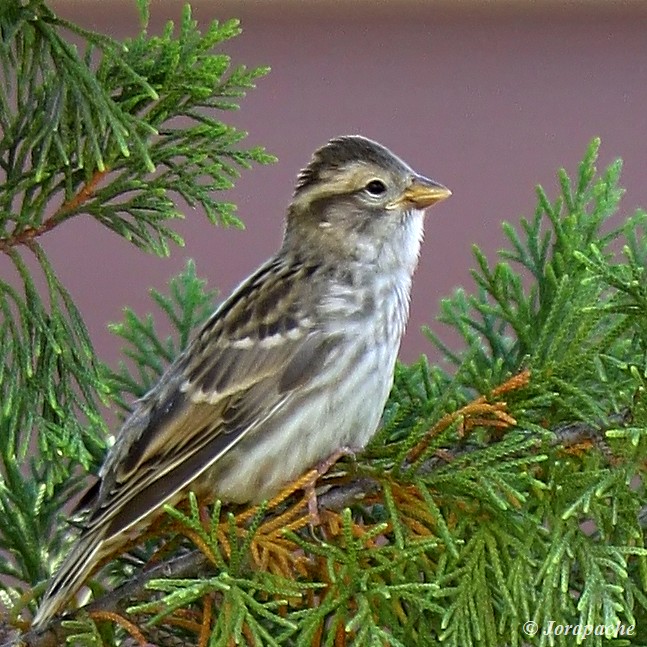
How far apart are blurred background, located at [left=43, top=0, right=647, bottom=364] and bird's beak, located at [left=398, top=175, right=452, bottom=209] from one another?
1563 millimetres

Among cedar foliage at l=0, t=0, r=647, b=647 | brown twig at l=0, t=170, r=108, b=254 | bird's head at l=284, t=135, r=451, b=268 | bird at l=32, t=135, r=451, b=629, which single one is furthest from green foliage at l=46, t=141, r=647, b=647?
bird's head at l=284, t=135, r=451, b=268

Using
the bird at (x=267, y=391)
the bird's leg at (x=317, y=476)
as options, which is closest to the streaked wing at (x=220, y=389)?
the bird at (x=267, y=391)

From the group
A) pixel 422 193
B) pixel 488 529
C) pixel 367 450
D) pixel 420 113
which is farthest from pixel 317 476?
pixel 420 113

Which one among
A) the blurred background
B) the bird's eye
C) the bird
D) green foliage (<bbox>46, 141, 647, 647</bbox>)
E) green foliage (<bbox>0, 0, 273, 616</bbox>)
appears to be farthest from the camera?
the blurred background

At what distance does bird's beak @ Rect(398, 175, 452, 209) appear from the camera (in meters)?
1.52

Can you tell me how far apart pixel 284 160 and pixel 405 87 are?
420 millimetres

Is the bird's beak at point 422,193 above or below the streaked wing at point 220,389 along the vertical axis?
above

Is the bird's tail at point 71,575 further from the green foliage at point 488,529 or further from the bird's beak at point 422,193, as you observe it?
the bird's beak at point 422,193

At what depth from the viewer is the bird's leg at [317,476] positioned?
42.6 inches

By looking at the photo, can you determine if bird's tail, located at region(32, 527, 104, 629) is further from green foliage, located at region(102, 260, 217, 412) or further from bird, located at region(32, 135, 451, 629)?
green foliage, located at region(102, 260, 217, 412)

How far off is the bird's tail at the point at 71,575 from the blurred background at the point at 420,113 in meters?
1.97

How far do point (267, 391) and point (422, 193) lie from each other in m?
0.38

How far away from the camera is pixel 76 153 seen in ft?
3.66

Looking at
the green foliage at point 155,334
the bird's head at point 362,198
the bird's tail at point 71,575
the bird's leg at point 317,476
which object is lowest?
the bird's tail at point 71,575
